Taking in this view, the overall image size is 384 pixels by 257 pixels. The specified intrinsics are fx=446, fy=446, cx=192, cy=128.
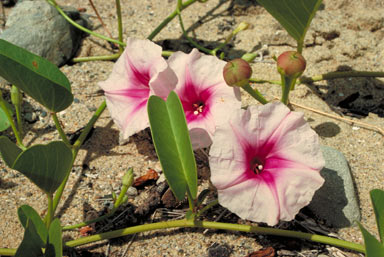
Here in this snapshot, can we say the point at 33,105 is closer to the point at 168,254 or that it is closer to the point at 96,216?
the point at 96,216

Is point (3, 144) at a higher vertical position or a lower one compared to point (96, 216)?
higher

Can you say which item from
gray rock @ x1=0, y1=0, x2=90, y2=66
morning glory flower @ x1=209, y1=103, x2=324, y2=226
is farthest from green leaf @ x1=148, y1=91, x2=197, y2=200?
gray rock @ x1=0, y1=0, x2=90, y2=66

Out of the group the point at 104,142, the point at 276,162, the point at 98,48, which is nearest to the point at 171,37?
the point at 98,48

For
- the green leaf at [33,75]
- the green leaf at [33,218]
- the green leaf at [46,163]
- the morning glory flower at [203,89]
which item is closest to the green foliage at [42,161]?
the green leaf at [46,163]

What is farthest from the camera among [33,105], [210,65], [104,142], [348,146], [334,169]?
[33,105]

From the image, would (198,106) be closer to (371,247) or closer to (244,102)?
(244,102)

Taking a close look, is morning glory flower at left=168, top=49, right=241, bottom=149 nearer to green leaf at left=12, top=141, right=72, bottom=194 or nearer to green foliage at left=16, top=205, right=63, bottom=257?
green leaf at left=12, top=141, right=72, bottom=194
